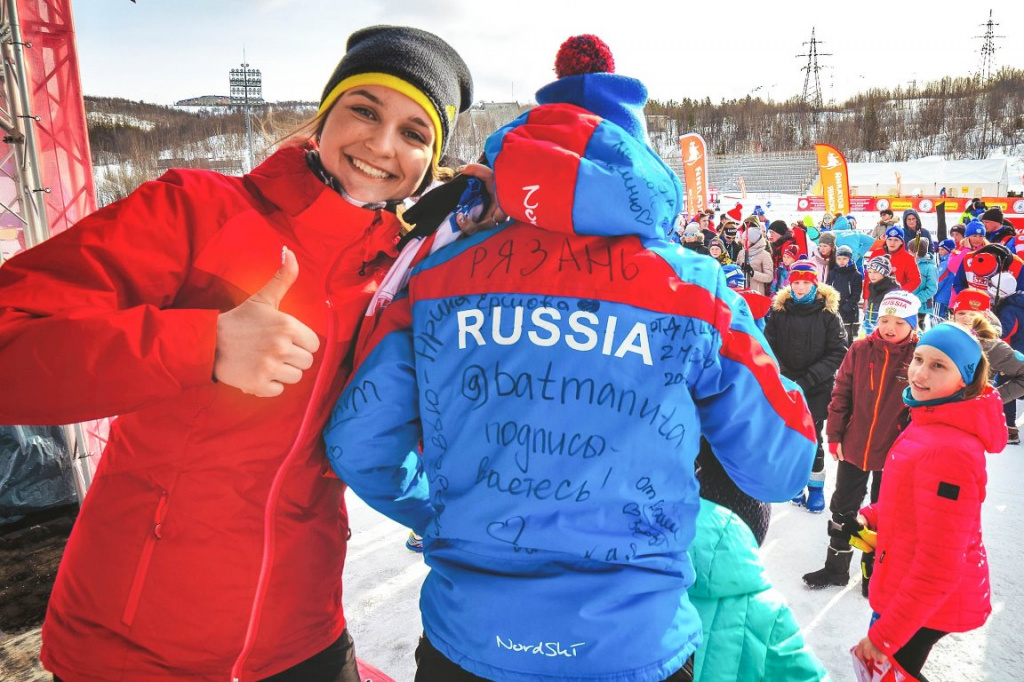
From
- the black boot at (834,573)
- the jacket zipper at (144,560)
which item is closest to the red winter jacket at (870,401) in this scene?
the black boot at (834,573)

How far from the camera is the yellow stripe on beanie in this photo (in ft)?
4.13

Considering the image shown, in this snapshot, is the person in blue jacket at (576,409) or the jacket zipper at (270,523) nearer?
the person in blue jacket at (576,409)

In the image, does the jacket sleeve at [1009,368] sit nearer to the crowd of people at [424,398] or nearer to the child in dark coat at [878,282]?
the child in dark coat at [878,282]

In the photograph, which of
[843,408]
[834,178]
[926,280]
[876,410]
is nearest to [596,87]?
[876,410]

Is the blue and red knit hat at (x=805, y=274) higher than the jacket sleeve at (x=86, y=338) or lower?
lower

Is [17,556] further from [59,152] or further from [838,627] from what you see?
[838,627]

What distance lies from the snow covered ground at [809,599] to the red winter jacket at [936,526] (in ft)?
0.29

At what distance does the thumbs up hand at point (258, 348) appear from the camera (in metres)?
0.88

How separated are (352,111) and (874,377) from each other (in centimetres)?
307

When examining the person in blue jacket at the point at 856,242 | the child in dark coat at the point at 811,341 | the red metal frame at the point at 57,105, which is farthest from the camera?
the person in blue jacket at the point at 856,242

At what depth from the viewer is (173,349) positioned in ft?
2.79

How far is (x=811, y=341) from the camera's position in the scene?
162 inches

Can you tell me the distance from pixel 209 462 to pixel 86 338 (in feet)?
1.05

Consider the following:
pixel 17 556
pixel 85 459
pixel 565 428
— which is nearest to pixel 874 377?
pixel 565 428
